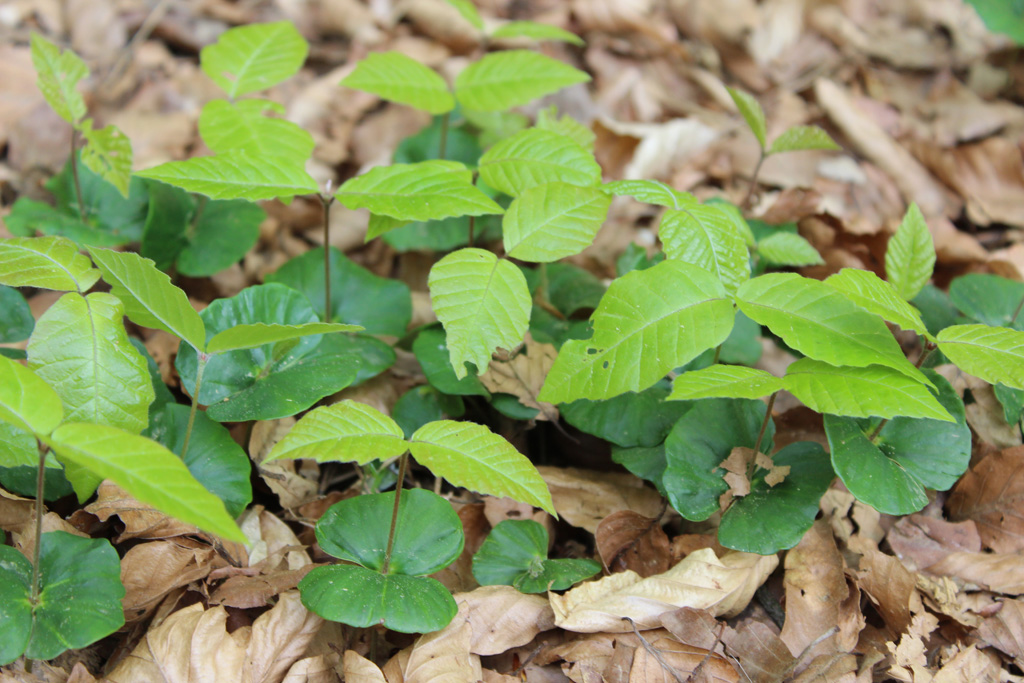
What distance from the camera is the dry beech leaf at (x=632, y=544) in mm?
1706

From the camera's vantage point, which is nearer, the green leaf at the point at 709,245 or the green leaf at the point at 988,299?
the green leaf at the point at 709,245

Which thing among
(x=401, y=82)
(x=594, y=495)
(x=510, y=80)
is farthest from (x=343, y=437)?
(x=510, y=80)

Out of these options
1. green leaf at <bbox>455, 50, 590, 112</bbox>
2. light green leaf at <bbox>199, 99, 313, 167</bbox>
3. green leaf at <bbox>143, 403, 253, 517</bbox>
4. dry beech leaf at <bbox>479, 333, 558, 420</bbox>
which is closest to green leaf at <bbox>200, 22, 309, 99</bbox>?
light green leaf at <bbox>199, 99, 313, 167</bbox>

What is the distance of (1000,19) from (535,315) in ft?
8.10

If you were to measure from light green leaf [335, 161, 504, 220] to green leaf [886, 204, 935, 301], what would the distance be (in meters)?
1.01

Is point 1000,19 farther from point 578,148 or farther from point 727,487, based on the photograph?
point 727,487

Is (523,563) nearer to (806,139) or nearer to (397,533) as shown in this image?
(397,533)

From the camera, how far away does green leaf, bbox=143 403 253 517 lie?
5.19 ft

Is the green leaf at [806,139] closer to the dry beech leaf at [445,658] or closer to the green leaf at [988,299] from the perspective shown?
the green leaf at [988,299]

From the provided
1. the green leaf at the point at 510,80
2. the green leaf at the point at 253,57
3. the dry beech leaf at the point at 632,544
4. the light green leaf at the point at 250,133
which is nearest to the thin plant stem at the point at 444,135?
Answer: the green leaf at the point at 510,80

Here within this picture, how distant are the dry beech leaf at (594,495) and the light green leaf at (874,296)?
0.75m

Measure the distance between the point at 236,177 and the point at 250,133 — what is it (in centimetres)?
35

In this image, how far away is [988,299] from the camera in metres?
1.97

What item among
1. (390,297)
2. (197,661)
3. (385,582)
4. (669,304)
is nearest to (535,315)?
(390,297)
